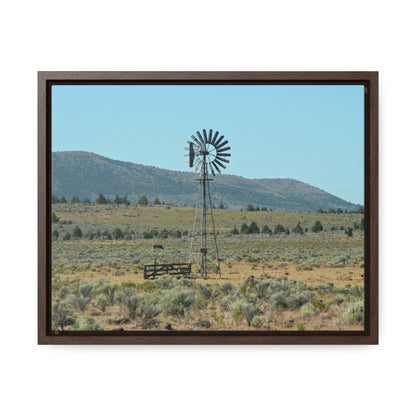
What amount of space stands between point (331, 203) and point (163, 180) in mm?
1677

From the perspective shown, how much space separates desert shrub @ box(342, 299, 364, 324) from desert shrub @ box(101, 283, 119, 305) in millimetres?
2238

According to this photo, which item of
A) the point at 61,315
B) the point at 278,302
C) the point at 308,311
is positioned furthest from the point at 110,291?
the point at 308,311

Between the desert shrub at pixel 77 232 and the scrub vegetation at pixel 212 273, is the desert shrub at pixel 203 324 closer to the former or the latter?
the scrub vegetation at pixel 212 273

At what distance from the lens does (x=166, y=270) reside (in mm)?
4637

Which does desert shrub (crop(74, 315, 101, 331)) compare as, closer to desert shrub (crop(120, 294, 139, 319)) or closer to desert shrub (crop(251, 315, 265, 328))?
desert shrub (crop(120, 294, 139, 319))

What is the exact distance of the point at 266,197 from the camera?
4.59m

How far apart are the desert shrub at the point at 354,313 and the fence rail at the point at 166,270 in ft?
5.16

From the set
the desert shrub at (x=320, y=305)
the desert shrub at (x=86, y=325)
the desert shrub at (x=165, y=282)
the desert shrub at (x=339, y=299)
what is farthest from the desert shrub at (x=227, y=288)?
the desert shrub at (x=86, y=325)

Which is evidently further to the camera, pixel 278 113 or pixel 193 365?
pixel 278 113

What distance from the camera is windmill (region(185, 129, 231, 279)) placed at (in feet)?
14.9

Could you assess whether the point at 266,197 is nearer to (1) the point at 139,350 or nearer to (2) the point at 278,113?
(2) the point at 278,113

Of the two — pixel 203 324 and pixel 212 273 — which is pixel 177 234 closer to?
pixel 212 273
